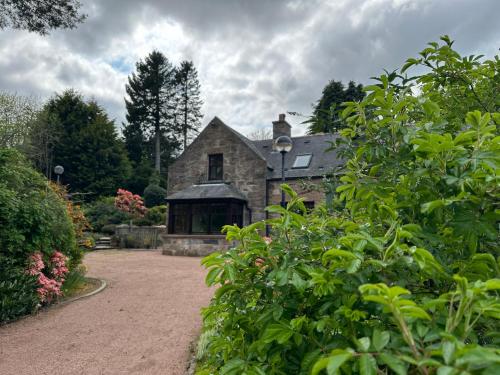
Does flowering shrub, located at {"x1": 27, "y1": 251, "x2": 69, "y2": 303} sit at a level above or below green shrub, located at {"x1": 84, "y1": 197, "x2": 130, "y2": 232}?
below

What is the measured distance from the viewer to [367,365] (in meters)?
Result: 0.79

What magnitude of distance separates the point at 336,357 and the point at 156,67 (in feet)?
146

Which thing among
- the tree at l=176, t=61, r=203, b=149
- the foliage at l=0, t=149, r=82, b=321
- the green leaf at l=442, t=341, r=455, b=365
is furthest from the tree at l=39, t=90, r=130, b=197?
the green leaf at l=442, t=341, r=455, b=365

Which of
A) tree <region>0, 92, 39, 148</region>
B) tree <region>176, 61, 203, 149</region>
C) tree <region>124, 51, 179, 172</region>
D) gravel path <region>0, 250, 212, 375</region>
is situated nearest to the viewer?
gravel path <region>0, 250, 212, 375</region>

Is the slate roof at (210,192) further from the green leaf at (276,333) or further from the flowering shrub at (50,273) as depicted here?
the green leaf at (276,333)

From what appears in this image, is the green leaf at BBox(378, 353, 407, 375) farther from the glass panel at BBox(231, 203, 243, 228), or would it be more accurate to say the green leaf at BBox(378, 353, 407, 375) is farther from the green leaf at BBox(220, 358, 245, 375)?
the glass panel at BBox(231, 203, 243, 228)

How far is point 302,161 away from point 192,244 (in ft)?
24.6

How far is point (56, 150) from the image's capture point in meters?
29.3

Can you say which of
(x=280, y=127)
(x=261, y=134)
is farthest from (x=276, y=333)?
(x=261, y=134)

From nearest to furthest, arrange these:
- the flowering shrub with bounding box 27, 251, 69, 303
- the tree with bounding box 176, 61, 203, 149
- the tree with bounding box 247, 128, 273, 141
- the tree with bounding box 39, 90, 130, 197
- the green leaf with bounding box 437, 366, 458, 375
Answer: the green leaf with bounding box 437, 366, 458, 375 → the flowering shrub with bounding box 27, 251, 69, 303 → the tree with bounding box 39, 90, 130, 197 → the tree with bounding box 247, 128, 273, 141 → the tree with bounding box 176, 61, 203, 149

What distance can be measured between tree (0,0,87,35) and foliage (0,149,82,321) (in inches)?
166

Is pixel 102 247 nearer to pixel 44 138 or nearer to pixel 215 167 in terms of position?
pixel 215 167

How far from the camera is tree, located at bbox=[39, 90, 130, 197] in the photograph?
29.4 meters

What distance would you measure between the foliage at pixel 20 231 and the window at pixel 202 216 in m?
10.1
